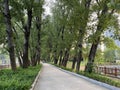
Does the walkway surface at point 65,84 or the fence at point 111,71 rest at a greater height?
the fence at point 111,71

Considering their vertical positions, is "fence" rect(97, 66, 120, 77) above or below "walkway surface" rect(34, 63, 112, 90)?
above

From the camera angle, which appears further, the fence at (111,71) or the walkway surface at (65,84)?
the fence at (111,71)

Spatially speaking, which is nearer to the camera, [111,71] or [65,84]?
[65,84]

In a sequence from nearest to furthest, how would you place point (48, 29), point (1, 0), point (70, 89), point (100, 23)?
point (70, 89) < point (1, 0) < point (100, 23) < point (48, 29)

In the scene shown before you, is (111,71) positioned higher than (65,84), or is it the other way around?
(111,71)

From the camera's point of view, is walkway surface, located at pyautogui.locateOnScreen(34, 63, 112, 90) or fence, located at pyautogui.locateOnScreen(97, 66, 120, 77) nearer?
walkway surface, located at pyautogui.locateOnScreen(34, 63, 112, 90)

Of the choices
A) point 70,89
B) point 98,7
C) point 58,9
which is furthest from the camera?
point 58,9

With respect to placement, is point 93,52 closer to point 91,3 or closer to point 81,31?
point 81,31

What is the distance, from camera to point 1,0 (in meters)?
20.2

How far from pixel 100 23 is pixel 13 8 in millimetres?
7442

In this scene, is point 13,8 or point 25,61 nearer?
point 13,8

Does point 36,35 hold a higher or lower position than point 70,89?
higher

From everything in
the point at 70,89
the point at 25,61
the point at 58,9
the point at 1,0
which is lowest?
the point at 70,89

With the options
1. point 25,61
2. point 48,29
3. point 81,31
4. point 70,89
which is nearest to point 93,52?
point 81,31
